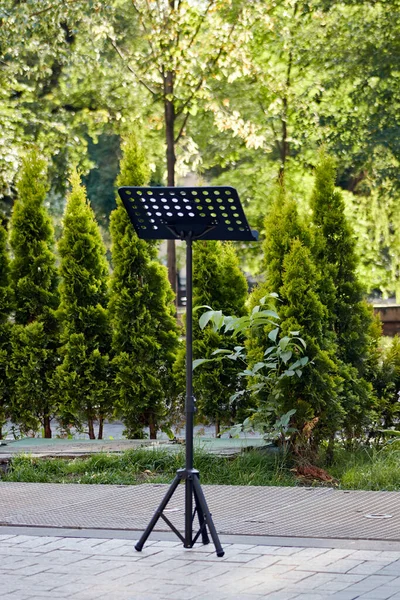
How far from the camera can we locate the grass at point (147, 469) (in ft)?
26.5

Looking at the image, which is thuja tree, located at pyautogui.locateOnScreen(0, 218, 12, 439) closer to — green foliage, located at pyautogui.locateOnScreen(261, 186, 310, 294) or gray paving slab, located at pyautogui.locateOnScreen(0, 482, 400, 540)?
gray paving slab, located at pyautogui.locateOnScreen(0, 482, 400, 540)

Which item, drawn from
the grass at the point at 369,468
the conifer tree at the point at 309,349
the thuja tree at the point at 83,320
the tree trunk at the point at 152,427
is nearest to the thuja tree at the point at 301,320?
the conifer tree at the point at 309,349

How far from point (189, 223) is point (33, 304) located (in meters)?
5.56

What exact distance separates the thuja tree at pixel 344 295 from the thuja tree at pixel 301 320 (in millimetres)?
176

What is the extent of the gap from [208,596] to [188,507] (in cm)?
107

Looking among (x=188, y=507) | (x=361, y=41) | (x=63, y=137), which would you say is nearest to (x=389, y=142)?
(x=361, y=41)

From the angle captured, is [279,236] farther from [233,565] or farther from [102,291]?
[233,565]

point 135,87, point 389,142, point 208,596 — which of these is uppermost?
point 135,87

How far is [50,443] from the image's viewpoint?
10039 mm

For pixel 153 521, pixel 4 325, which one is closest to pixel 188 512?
pixel 153 521

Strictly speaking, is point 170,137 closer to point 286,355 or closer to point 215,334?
point 215,334

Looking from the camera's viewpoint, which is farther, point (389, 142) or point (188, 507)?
point (389, 142)

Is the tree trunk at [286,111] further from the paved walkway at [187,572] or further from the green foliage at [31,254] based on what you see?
the paved walkway at [187,572]

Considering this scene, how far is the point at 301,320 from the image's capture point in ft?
28.4
